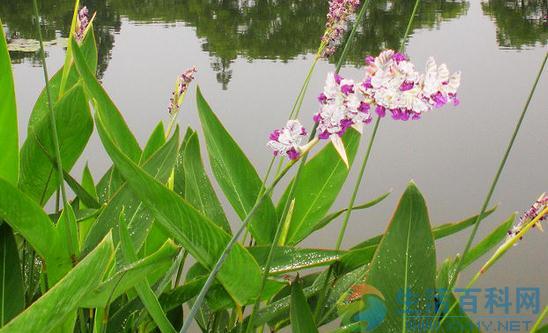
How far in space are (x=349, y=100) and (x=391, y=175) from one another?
1712mm

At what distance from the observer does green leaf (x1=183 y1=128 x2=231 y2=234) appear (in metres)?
0.78

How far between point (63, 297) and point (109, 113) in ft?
1.65

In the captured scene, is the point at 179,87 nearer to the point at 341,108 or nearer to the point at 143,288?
the point at 143,288

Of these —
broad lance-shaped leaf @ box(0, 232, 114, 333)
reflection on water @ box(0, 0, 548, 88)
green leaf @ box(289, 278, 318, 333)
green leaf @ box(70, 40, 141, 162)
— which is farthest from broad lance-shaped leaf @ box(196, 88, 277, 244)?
reflection on water @ box(0, 0, 548, 88)

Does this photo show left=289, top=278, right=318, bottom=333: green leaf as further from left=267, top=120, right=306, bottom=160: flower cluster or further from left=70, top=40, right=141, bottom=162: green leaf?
left=70, top=40, right=141, bottom=162: green leaf

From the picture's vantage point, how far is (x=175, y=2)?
20.9ft

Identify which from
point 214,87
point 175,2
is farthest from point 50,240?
point 175,2

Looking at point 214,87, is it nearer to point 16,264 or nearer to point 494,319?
A: point 494,319

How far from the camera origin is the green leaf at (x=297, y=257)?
74 cm

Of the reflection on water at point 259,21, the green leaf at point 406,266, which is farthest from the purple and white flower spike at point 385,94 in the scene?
the reflection on water at point 259,21

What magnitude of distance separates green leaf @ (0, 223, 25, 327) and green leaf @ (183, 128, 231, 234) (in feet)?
0.69

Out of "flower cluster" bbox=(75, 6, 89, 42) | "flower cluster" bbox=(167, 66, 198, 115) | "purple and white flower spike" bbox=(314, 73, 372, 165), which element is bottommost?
"flower cluster" bbox=(167, 66, 198, 115)

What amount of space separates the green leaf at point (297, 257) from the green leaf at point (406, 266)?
140mm

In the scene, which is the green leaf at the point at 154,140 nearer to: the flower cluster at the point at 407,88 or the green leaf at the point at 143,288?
the green leaf at the point at 143,288
